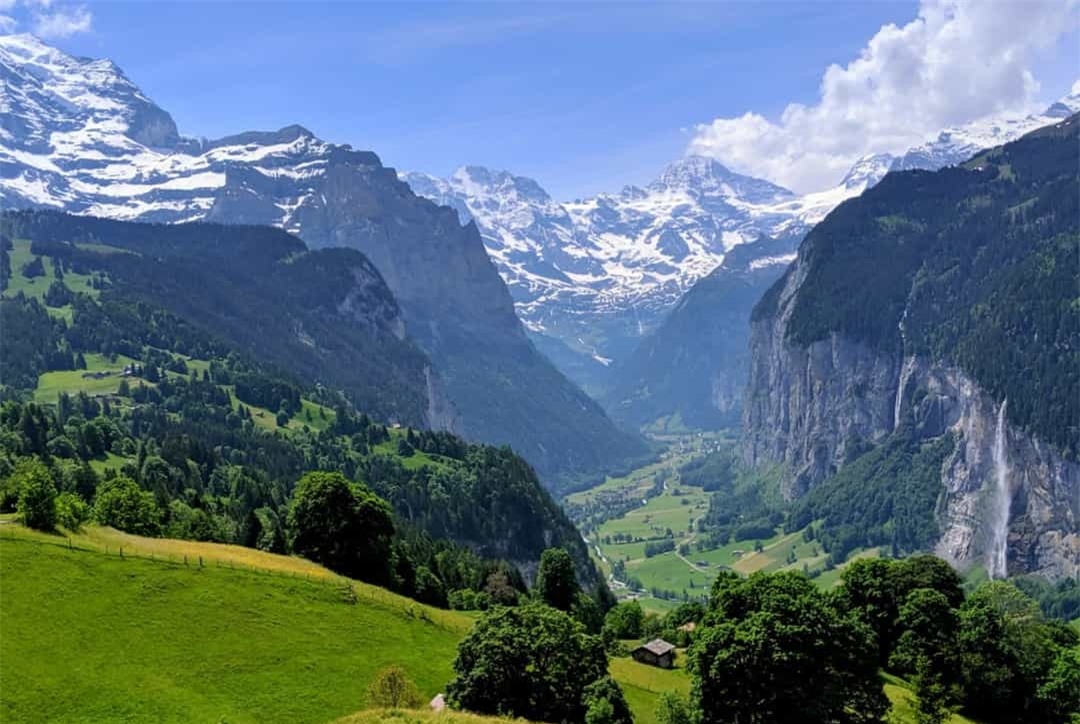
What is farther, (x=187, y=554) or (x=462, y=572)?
(x=462, y=572)

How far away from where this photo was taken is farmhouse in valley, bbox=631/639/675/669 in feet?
323

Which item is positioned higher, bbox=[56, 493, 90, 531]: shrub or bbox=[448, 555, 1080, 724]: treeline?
bbox=[56, 493, 90, 531]: shrub

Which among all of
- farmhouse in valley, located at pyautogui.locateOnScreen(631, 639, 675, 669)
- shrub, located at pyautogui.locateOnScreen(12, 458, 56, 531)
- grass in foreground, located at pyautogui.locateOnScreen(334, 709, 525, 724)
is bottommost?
farmhouse in valley, located at pyautogui.locateOnScreen(631, 639, 675, 669)

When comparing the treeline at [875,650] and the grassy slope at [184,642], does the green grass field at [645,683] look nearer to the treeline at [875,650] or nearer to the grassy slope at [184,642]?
the treeline at [875,650]

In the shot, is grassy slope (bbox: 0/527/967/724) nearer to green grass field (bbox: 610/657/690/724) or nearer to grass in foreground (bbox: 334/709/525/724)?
grass in foreground (bbox: 334/709/525/724)

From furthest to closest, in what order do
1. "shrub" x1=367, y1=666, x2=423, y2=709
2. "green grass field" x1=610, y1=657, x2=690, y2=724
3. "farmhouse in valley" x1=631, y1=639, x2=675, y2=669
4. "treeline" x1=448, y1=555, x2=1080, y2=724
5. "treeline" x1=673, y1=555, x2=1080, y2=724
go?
"farmhouse in valley" x1=631, y1=639, x2=675, y2=669, "green grass field" x1=610, y1=657, x2=690, y2=724, "treeline" x1=673, y1=555, x2=1080, y2=724, "treeline" x1=448, y1=555, x2=1080, y2=724, "shrub" x1=367, y1=666, x2=423, y2=709

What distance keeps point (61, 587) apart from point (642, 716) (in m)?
47.5

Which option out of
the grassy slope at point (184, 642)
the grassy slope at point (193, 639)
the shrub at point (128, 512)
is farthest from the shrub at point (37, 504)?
the shrub at point (128, 512)

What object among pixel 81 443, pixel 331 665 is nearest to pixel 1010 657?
pixel 331 665

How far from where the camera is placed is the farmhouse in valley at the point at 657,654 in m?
98.6

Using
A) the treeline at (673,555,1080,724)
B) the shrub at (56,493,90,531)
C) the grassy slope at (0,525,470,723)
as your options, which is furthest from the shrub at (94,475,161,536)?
the treeline at (673,555,1080,724)

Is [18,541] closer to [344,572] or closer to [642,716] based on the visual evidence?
[344,572]

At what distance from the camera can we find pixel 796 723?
7044 cm

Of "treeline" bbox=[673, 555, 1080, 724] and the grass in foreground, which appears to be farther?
"treeline" bbox=[673, 555, 1080, 724]
